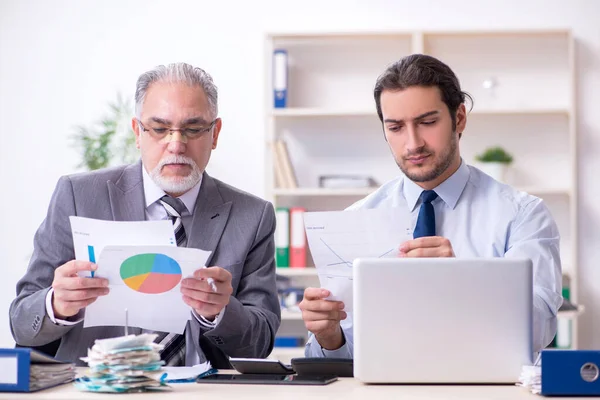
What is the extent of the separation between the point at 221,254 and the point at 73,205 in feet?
1.41

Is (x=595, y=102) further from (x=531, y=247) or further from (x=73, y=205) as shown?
(x=73, y=205)

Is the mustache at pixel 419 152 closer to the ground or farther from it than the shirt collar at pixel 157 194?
farther from it

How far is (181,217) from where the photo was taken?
91.5 inches

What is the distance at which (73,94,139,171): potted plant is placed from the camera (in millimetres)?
4398

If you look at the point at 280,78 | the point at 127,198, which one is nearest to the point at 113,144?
the point at 280,78

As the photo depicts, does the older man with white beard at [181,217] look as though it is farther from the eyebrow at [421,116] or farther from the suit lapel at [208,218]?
the eyebrow at [421,116]

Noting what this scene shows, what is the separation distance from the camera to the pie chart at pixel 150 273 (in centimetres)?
175

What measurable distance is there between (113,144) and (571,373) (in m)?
3.35

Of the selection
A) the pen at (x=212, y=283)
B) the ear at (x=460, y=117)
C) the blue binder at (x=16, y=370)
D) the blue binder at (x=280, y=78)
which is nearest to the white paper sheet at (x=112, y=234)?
the pen at (x=212, y=283)

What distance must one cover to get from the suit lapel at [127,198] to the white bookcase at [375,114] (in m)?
2.07

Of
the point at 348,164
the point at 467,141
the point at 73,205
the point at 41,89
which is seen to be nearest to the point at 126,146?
the point at 41,89

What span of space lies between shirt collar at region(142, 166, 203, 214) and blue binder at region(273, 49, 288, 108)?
2103mm

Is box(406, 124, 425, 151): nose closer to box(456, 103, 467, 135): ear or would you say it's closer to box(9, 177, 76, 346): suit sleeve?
box(456, 103, 467, 135): ear

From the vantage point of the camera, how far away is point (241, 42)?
4.64 metres
